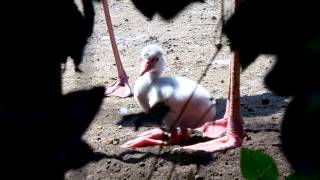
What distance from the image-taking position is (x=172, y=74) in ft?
12.3

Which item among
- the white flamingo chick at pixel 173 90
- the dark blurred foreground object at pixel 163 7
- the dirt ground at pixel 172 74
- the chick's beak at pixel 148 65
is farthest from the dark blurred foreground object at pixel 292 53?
the chick's beak at pixel 148 65

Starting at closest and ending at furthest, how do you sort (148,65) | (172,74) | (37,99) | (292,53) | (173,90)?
(292,53) → (37,99) → (173,90) → (148,65) → (172,74)

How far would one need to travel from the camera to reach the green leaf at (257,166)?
105cm

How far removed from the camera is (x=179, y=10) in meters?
1.02

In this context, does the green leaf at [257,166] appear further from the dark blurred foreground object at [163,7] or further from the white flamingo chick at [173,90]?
the white flamingo chick at [173,90]

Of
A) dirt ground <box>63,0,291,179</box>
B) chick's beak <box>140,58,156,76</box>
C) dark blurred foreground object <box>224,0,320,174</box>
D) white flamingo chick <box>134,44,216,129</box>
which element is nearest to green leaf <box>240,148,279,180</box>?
dirt ground <box>63,0,291,179</box>

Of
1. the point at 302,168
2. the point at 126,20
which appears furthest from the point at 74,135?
the point at 126,20

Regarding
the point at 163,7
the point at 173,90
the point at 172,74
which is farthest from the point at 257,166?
the point at 172,74

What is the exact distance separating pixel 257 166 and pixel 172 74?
2.71 metres

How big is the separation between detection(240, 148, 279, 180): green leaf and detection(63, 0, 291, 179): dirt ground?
2.1 inches

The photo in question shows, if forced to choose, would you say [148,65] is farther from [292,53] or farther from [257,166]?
[292,53]

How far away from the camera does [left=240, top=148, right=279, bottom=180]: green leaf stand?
105 cm

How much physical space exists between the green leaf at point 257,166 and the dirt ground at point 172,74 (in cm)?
5

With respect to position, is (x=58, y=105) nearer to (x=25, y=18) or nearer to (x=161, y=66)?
(x=25, y=18)
